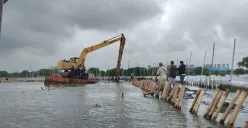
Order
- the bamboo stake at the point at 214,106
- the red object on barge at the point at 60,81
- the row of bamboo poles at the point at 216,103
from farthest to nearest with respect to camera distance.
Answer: the red object on barge at the point at 60,81 < the bamboo stake at the point at 214,106 < the row of bamboo poles at the point at 216,103

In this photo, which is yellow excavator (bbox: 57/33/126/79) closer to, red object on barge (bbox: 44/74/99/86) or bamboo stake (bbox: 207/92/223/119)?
red object on barge (bbox: 44/74/99/86)

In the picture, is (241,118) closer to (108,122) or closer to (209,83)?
(108,122)

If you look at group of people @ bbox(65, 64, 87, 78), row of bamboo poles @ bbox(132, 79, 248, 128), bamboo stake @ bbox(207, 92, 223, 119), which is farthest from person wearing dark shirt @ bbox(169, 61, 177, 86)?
group of people @ bbox(65, 64, 87, 78)

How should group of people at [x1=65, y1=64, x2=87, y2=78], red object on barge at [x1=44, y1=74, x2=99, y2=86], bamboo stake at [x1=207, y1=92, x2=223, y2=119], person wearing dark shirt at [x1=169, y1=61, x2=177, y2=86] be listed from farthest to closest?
group of people at [x1=65, y1=64, x2=87, y2=78]
red object on barge at [x1=44, y1=74, x2=99, y2=86]
person wearing dark shirt at [x1=169, y1=61, x2=177, y2=86]
bamboo stake at [x1=207, y1=92, x2=223, y2=119]

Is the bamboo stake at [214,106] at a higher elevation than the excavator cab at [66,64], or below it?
below

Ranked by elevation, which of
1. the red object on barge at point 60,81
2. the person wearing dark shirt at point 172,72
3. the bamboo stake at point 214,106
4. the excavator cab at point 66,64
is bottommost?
the bamboo stake at point 214,106

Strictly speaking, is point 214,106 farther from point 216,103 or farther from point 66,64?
point 66,64

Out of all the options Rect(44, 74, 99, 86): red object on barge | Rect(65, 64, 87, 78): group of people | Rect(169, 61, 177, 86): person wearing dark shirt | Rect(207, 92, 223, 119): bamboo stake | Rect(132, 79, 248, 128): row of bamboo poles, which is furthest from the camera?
Rect(65, 64, 87, 78): group of people

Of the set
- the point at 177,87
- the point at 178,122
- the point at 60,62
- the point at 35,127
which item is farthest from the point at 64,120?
the point at 60,62

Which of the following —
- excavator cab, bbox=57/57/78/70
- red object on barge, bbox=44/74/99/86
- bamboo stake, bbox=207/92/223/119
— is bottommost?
bamboo stake, bbox=207/92/223/119

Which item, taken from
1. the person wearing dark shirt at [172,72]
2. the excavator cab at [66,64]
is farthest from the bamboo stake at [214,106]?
the excavator cab at [66,64]

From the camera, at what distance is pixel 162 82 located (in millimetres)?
20188

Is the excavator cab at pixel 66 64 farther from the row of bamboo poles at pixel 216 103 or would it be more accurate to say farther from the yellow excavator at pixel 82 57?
the row of bamboo poles at pixel 216 103

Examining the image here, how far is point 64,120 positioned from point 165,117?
3.90 m
